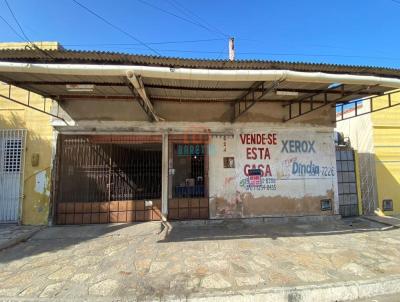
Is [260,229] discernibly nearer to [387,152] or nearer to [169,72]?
[169,72]

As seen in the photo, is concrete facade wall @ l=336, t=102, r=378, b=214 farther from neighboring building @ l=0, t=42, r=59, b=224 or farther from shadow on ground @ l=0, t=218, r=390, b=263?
neighboring building @ l=0, t=42, r=59, b=224

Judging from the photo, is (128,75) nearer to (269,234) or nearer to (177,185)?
(177,185)

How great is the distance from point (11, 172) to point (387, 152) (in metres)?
12.6

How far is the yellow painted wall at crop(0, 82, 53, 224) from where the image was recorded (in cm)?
750

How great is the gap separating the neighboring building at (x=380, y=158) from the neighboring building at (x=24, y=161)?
10649 mm

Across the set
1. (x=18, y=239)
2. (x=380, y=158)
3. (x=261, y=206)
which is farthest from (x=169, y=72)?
(x=380, y=158)

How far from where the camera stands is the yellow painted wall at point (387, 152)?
9.34m

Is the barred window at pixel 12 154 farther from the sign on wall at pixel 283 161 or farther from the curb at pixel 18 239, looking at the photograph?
the sign on wall at pixel 283 161

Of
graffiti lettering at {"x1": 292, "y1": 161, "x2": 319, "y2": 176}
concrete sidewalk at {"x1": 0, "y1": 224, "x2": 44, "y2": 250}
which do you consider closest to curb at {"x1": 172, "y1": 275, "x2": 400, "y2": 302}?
graffiti lettering at {"x1": 292, "y1": 161, "x2": 319, "y2": 176}

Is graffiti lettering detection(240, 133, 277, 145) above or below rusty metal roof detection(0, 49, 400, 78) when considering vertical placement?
below

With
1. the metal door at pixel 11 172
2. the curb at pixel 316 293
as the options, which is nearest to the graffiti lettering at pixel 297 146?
the curb at pixel 316 293

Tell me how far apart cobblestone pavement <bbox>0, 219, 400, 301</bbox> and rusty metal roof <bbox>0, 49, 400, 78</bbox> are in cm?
391

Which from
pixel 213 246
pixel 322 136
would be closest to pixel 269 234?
pixel 213 246

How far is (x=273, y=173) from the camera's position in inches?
322
